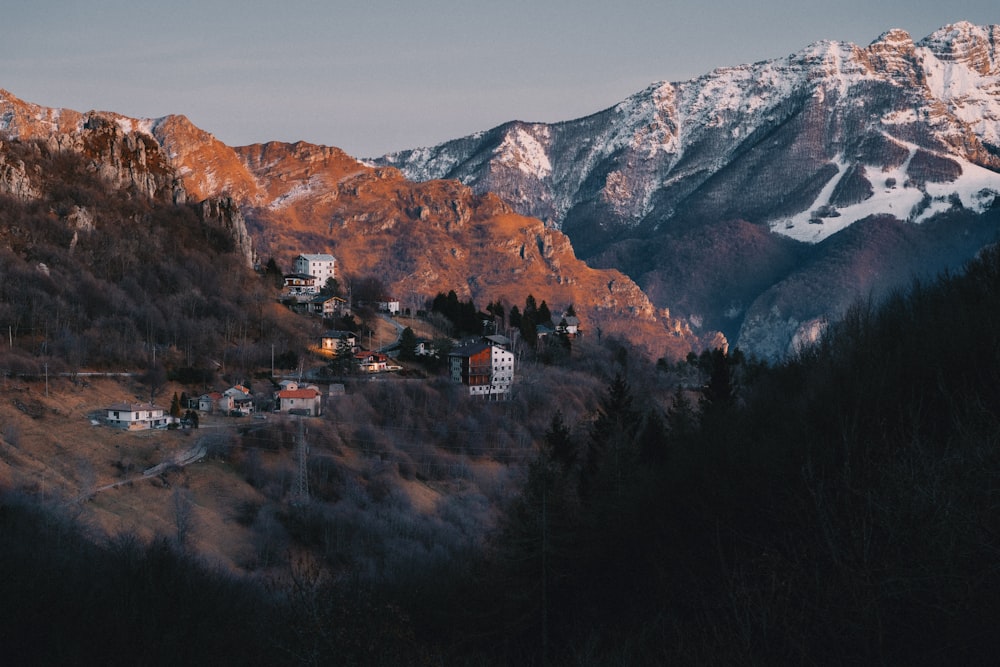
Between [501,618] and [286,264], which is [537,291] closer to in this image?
[286,264]

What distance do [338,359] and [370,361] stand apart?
2484mm

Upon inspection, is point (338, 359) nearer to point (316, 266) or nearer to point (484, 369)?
point (484, 369)

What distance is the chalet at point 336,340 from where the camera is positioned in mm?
63219

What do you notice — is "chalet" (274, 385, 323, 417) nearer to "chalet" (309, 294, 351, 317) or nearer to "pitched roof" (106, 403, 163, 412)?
"pitched roof" (106, 403, 163, 412)

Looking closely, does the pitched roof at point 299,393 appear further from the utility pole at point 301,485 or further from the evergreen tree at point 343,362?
the utility pole at point 301,485

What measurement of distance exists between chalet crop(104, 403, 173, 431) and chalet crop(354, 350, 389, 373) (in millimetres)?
15519

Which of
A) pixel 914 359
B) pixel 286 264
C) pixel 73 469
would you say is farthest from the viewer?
pixel 286 264

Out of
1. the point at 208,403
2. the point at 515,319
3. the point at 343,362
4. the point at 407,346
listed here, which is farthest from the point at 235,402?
the point at 515,319

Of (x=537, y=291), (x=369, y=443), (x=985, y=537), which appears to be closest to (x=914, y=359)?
(x=985, y=537)

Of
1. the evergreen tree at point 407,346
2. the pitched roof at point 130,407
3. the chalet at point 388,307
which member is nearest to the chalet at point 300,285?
the chalet at point 388,307

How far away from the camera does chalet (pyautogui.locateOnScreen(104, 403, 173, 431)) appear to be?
1789 inches

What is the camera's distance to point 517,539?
73.6 feet

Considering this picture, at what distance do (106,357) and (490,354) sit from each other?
76.2 feet

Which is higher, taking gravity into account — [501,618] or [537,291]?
[537,291]
